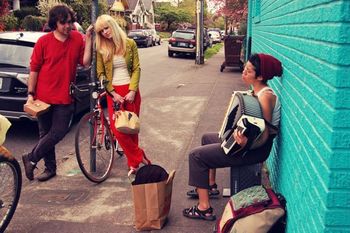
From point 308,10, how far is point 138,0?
76.0 meters

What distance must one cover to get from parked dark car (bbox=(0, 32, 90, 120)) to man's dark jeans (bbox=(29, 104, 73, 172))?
1410 millimetres

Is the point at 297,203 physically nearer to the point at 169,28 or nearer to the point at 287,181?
the point at 287,181

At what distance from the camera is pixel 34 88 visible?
4980mm

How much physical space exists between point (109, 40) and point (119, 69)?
0.35 m

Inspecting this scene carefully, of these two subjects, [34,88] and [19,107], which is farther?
[19,107]

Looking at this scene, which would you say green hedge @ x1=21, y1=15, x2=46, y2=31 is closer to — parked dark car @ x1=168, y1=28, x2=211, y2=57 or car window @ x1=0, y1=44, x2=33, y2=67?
parked dark car @ x1=168, y1=28, x2=211, y2=57

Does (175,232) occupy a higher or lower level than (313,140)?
lower

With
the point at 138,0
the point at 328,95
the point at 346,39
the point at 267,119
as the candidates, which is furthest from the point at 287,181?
the point at 138,0

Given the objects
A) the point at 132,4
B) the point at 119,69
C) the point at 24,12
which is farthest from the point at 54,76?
the point at 132,4

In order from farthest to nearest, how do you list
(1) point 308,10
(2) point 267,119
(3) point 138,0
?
(3) point 138,0, (2) point 267,119, (1) point 308,10

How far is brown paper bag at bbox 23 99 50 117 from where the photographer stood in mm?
4730

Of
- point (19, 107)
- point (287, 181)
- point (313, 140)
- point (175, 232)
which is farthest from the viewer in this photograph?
point (19, 107)

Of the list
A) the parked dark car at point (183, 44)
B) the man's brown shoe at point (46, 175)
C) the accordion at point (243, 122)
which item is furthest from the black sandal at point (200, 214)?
the parked dark car at point (183, 44)

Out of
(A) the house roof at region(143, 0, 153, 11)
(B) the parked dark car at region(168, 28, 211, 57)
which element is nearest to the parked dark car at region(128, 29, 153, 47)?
(B) the parked dark car at region(168, 28, 211, 57)
